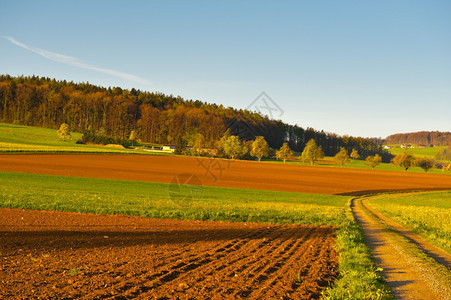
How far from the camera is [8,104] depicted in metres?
167

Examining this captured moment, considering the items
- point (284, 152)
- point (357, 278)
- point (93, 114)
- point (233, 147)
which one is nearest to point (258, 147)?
point (233, 147)

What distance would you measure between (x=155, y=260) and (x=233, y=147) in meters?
99.9

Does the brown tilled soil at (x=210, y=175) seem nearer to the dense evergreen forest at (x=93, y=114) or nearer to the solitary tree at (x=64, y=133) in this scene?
the solitary tree at (x=64, y=133)

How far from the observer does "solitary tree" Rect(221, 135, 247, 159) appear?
10993cm

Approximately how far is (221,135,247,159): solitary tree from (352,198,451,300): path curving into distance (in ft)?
302

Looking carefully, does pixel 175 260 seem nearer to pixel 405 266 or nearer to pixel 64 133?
pixel 405 266

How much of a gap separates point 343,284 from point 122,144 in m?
132

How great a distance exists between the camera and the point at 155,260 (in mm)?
11000

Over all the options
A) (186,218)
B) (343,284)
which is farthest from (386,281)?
(186,218)

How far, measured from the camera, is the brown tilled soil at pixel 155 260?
822 cm

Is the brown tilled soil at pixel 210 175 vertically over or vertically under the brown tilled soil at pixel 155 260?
under

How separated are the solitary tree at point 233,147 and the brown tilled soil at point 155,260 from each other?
9177cm

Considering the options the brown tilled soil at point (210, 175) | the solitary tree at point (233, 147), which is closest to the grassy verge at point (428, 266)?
the brown tilled soil at point (210, 175)

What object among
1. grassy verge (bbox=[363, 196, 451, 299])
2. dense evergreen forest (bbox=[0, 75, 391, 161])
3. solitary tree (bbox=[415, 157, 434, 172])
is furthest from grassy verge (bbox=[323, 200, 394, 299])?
dense evergreen forest (bbox=[0, 75, 391, 161])
